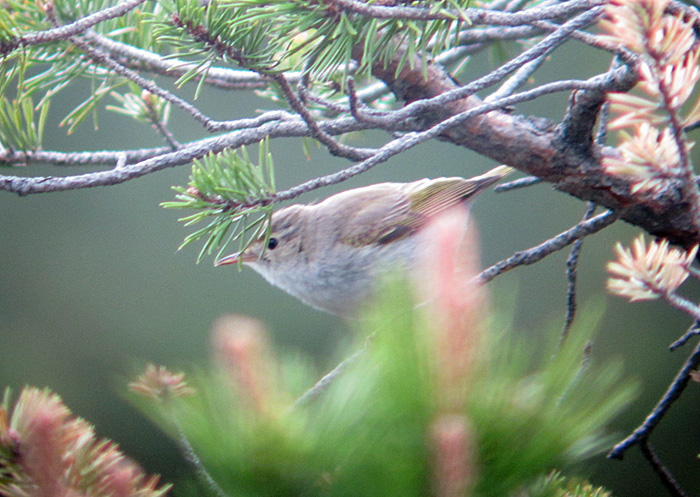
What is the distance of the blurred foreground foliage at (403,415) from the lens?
27cm

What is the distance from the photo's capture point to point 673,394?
532 millimetres

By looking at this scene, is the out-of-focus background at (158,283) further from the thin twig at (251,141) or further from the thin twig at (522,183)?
the thin twig at (251,141)

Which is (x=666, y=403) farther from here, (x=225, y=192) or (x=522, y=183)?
(x=225, y=192)

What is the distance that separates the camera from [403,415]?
0.27m

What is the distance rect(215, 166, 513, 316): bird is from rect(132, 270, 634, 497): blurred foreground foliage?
2.00 ft

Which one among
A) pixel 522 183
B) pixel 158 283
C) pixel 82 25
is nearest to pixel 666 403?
pixel 522 183

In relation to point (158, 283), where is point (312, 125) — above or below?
above

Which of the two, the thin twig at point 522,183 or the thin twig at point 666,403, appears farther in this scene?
the thin twig at point 522,183

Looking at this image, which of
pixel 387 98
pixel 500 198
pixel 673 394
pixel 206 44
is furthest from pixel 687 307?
pixel 500 198

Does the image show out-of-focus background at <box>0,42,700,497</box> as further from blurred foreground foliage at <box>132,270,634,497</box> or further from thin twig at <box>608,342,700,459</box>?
blurred foreground foliage at <box>132,270,634,497</box>

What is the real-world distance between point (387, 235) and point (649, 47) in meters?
0.76

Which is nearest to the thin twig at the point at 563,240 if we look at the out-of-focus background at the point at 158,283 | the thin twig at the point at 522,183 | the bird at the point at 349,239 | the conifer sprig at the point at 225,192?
the thin twig at the point at 522,183

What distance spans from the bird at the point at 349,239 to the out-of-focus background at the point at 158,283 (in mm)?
411

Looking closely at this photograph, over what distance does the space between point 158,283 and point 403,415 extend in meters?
1.41
